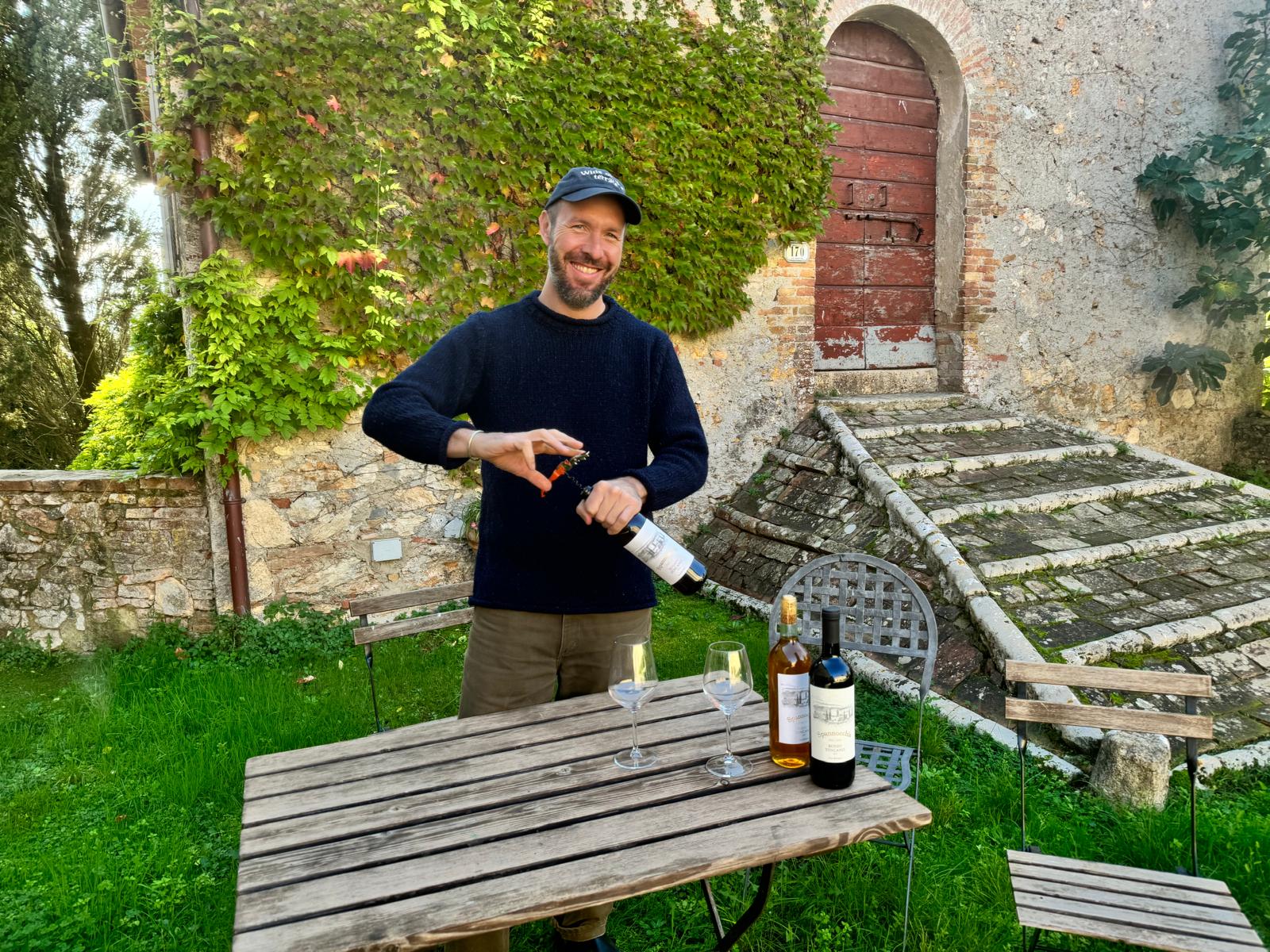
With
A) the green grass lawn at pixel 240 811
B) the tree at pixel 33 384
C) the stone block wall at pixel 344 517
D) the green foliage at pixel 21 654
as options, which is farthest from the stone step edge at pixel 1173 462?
the tree at pixel 33 384

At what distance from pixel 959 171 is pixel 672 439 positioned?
231 inches

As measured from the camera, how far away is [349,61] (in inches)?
188

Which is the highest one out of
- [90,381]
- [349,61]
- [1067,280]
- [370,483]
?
[349,61]

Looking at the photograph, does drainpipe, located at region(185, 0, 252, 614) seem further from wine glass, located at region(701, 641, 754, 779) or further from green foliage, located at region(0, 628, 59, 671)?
wine glass, located at region(701, 641, 754, 779)

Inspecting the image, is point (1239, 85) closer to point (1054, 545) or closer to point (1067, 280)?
point (1067, 280)

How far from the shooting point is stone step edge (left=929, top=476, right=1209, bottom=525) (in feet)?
16.4

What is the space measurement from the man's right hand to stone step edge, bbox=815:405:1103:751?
81.2 inches

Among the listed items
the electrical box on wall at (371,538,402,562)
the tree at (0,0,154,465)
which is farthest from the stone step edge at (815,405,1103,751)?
the tree at (0,0,154,465)

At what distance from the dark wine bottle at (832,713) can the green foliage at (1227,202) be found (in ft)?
26.1

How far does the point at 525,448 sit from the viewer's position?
1981mm

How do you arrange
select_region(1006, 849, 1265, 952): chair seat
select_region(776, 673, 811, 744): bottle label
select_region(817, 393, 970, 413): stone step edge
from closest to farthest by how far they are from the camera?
select_region(776, 673, 811, 744): bottle label, select_region(1006, 849, 1265, 952): chair seat, select_region(817, 393, 970, 413): stone step edge

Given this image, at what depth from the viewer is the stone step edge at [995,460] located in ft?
17.9

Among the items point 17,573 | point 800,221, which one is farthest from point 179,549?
point 800,221

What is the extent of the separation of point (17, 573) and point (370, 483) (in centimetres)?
198
